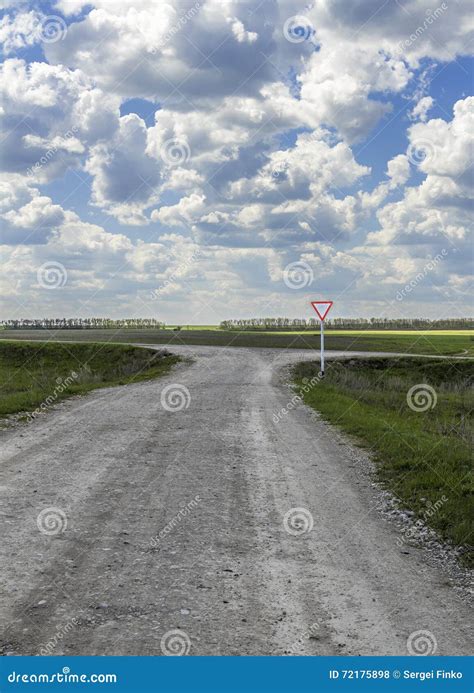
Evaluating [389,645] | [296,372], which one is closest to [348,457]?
[389,645]

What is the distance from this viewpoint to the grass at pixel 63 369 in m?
18.1

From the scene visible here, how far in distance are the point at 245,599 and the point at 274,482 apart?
3870 mm
